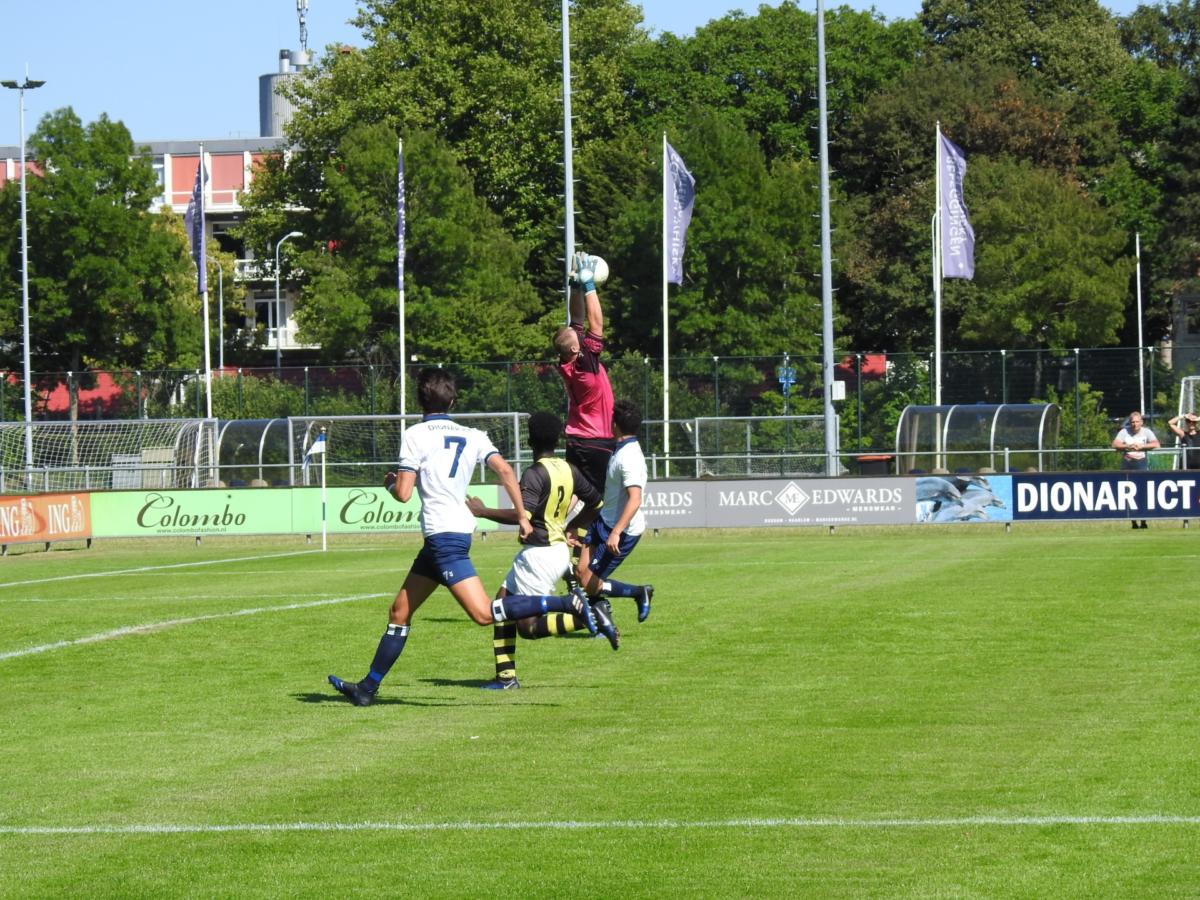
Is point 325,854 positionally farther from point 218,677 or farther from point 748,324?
point 748,324

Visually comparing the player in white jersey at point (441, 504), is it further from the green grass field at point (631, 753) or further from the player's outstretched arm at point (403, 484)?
the green grass field at point (631, 753)

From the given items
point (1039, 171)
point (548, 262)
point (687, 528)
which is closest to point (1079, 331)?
point (1039, 171)

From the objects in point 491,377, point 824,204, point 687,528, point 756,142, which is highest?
point 756,142

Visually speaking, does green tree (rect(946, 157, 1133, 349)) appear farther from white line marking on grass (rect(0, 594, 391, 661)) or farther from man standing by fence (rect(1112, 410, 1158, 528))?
white line marking on grass (rect(0, 594, 391, 661))

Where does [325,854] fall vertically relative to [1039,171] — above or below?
below

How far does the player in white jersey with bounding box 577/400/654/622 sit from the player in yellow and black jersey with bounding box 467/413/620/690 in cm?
89

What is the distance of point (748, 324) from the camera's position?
64.6m

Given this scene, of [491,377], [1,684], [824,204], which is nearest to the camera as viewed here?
[1,684]

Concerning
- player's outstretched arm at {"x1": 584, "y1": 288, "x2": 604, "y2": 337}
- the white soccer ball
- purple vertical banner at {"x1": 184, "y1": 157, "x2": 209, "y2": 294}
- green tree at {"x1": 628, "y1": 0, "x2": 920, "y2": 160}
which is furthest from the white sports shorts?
green tree at {"x1": 628, "y1": 0, "x2": 920, "y2": 160}

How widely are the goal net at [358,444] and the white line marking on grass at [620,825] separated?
33857 millimetres

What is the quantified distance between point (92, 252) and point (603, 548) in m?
55.3

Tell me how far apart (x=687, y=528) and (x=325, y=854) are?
29516mm

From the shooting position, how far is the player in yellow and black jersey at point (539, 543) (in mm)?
11703

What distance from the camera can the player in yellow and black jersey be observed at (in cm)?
1170
